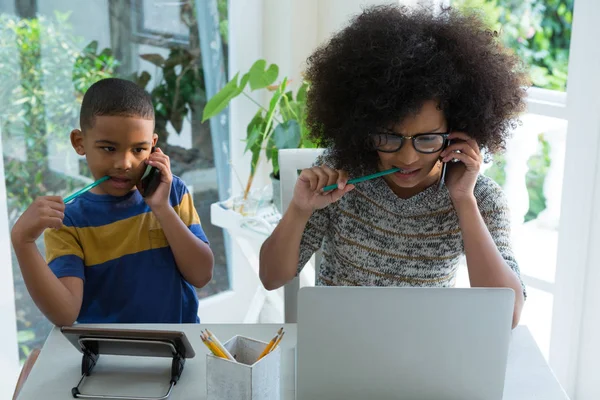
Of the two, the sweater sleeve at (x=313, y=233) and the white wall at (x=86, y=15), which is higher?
the white wall at (x=86, y=15)

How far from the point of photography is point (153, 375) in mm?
1245

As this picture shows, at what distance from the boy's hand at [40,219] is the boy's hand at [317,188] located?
443 mm

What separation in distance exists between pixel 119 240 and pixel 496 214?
→ 753 millimetres

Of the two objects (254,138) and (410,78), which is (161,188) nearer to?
(410,78)

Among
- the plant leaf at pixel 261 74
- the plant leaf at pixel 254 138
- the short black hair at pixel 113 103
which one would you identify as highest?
the plant leaf at pixel 261 74

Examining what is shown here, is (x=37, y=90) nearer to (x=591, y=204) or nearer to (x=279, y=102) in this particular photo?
(x=279, y=102)

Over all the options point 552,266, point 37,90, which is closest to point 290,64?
point 37,90

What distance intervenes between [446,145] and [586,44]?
83 cm

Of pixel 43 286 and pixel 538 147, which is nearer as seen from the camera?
pixel 43 286

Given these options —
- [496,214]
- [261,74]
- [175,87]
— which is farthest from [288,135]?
[496,214]

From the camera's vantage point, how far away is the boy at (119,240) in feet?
4.73

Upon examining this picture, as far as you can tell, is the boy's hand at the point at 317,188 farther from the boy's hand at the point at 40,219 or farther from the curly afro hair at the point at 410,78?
the boy's hand at the point at 40,219

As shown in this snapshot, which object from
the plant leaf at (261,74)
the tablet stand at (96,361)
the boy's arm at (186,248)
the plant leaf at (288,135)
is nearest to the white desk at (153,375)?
the tablet stand at (96,361)

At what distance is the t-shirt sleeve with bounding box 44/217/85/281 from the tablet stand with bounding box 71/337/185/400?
0.24 m
